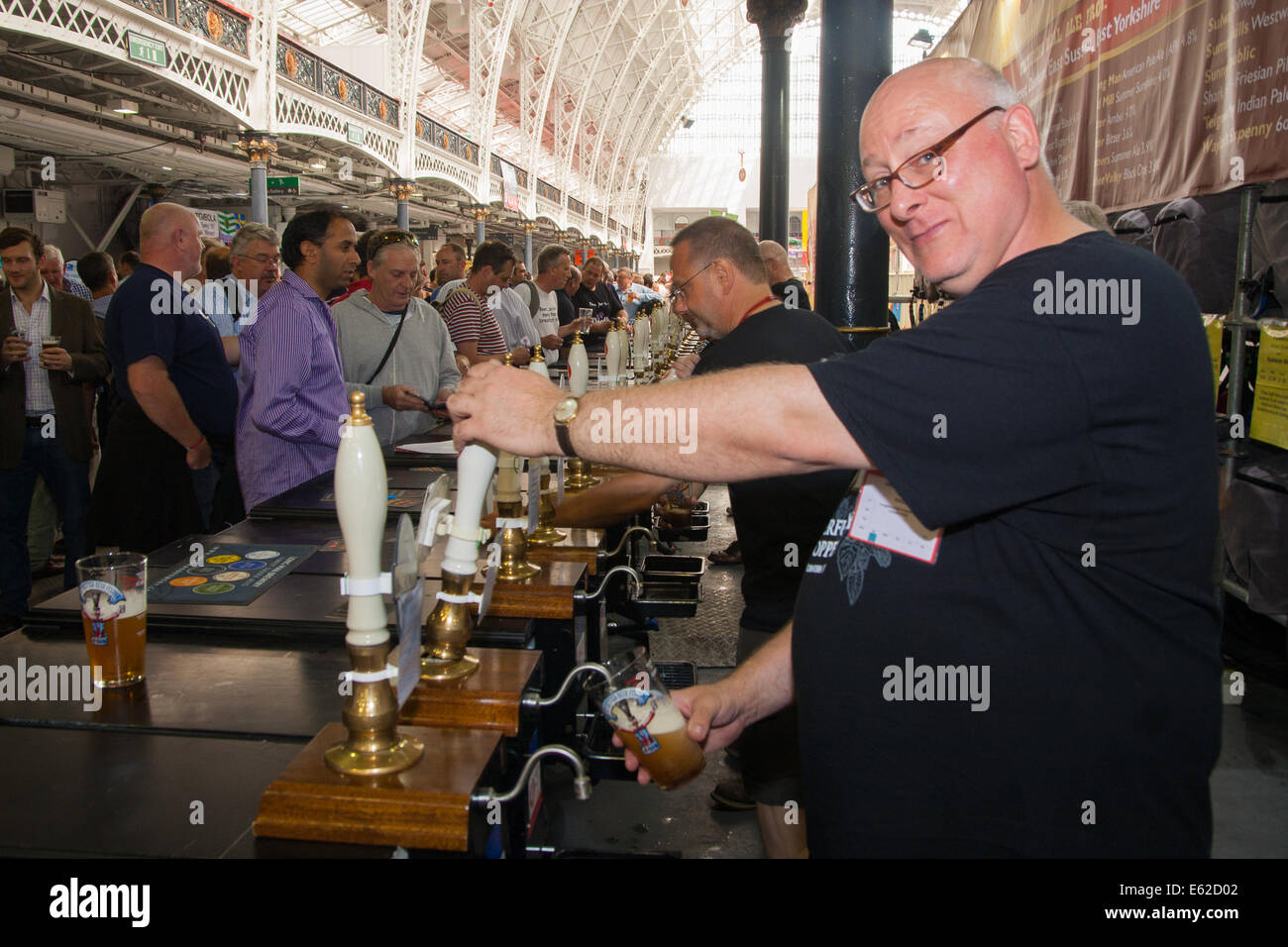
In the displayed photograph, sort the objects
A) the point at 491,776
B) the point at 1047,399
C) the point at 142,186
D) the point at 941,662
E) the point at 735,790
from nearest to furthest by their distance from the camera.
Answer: the point at 1047,399 < the point at 941,662 < the point at 491,776 < the point at 735,790 < the point at 142,186

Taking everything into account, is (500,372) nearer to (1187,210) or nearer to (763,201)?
(1187,210)

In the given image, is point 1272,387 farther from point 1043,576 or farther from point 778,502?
point 1043,576

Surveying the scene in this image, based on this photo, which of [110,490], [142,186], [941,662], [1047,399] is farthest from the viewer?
[142,186]

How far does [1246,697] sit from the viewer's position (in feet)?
12.1

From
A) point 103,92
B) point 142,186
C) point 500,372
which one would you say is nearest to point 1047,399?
point 500,372

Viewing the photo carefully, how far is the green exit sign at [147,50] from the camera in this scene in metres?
8.91

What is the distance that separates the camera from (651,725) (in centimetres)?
133

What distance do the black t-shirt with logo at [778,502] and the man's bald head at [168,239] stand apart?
2253 millimetres

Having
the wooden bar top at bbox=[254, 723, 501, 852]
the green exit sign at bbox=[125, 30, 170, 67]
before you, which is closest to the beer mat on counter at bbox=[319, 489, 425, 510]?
the wooden bar top at bbox=[254, 723, 501, 852]

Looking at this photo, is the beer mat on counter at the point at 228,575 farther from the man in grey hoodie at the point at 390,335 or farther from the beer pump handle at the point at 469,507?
the man in grey hoodie at the point at 390,335

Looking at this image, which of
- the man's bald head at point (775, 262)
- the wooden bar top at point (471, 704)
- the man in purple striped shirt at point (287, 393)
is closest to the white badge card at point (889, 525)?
the wooden bar top at point (471, 704)

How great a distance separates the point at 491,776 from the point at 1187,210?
3.64 meters

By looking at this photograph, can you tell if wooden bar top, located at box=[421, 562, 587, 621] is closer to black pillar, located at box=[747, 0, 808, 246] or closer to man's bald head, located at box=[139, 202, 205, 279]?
man's bald head, located at box=[139, 202, 205, 279]

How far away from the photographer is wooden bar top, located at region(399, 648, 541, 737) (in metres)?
1.34
